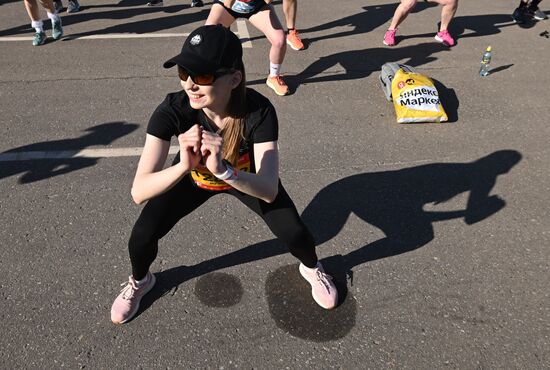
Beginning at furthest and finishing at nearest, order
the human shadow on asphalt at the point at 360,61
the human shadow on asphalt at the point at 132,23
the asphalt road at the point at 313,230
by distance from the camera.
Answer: the human shadow on asphalt at the point at 132,23 → the human shadow on asphalt at the point at 360,61 → the asphalt road at the point at 313,230

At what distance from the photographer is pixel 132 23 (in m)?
7.68

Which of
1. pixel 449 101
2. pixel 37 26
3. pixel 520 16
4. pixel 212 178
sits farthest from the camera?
pixel 520 16

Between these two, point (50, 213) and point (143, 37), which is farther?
point (143, 37)

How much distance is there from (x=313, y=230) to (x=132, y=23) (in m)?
5.97

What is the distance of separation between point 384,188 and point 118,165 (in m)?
2.60

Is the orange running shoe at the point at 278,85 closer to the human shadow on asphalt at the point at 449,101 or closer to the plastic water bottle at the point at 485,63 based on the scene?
the human shadow on asphalt at the point at 449,101

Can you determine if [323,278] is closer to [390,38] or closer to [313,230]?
[313,230]

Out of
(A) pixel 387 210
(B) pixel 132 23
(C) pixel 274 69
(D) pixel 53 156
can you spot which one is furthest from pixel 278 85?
(B) pixel 132 23

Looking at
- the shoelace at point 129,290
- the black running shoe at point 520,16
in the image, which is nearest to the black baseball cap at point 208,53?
the shoelace at point 129,290

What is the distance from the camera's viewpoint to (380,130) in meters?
4.93

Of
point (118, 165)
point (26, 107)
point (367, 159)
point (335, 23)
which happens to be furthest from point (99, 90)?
point (335, 23)

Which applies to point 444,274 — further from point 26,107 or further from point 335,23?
point 335,23

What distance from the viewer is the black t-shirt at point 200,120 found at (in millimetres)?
2414

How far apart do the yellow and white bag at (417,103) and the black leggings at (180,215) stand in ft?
9.12
